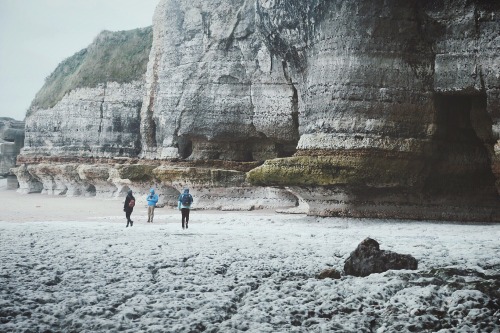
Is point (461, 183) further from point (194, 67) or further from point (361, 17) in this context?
point (194, 67)

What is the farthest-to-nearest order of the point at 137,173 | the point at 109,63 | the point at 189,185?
the point at 109,63
the point at 137,173
the point at 189,185

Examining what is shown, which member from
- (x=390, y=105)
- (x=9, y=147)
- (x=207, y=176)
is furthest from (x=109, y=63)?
(x=390, y=105)

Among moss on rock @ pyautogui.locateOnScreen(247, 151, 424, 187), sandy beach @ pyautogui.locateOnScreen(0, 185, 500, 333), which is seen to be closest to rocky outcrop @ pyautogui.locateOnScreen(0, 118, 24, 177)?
moss on rock @ pyautogui.locateOnScreen(247, 151, 424, 187)

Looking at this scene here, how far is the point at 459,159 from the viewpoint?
1334 centimetres

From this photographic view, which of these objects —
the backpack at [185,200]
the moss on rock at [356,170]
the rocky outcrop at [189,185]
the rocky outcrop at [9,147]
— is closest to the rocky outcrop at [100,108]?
the rocky outcrop at [189,185]

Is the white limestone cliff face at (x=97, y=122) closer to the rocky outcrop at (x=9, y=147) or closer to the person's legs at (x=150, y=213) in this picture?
the rocky outcrop at (x=9, y=147)

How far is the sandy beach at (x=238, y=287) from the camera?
459cm

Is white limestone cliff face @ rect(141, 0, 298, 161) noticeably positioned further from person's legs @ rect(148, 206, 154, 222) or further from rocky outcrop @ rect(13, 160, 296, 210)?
person's legs @ rect(148, 206, 154, 222)

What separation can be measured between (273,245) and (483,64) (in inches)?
288

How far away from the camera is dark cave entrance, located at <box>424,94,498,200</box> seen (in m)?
13.2

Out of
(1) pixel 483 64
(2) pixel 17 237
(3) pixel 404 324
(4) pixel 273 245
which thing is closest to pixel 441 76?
(1) pixel 483 64

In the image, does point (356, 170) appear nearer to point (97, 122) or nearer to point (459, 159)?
point (459, 159)

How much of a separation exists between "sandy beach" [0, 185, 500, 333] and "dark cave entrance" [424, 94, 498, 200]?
159 inches

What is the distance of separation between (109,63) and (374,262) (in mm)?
28457
